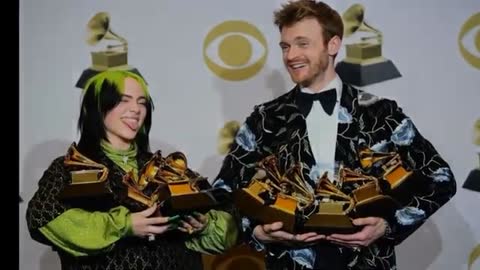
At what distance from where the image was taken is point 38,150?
1289 millimetres

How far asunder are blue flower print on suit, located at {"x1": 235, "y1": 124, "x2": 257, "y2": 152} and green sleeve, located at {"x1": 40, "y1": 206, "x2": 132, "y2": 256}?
230 mm

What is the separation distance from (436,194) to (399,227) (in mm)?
82

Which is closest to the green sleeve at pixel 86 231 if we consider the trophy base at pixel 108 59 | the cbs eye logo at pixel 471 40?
the trophy base at pixel 108 59

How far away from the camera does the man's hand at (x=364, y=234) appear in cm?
110

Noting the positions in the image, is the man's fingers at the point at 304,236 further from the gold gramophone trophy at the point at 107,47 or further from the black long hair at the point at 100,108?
the gold gramophone trophy at the point at 107,47

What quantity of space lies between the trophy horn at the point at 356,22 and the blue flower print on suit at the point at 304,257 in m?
0.41

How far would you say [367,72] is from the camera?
4.17ft

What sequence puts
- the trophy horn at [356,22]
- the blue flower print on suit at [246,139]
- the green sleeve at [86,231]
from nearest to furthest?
1. the green sleeve at [86,231]
2. the blue flower print on suit at [246,139]
3. the trophy horn at [356,22]

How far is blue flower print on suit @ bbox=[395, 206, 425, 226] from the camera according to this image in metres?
1.12

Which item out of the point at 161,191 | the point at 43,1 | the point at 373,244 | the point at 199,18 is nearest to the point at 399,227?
the point at 373,244

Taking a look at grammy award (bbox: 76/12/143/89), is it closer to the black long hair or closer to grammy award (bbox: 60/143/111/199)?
the black long hair

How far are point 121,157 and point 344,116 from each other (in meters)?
0.37

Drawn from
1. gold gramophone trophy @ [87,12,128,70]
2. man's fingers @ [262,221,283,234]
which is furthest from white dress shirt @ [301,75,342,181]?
gold gramophone trophy @ [87,12,128,70]
